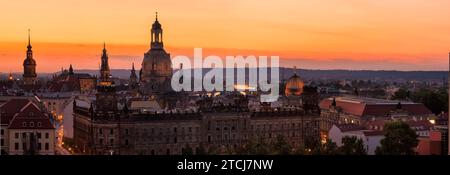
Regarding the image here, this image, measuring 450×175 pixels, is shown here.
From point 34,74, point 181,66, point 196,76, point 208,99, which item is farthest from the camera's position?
point 196,76

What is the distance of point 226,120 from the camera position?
71.8 metres

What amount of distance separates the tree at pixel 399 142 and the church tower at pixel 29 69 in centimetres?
9107

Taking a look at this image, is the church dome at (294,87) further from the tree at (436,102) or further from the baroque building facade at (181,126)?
the baroque building facade at (181,126)

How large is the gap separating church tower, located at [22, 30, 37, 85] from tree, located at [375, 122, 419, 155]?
91.1 metres

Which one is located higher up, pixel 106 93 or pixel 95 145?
pixel 106 93

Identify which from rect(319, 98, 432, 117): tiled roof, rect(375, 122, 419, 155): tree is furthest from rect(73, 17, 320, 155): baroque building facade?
rect(375, 122, 419, 155): tree

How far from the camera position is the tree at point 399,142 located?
176 ft

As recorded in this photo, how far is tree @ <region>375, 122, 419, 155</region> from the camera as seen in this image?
53509 mm

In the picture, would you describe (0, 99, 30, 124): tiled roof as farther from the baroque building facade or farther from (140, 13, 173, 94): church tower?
(140, 13, 173, 94): church tower
